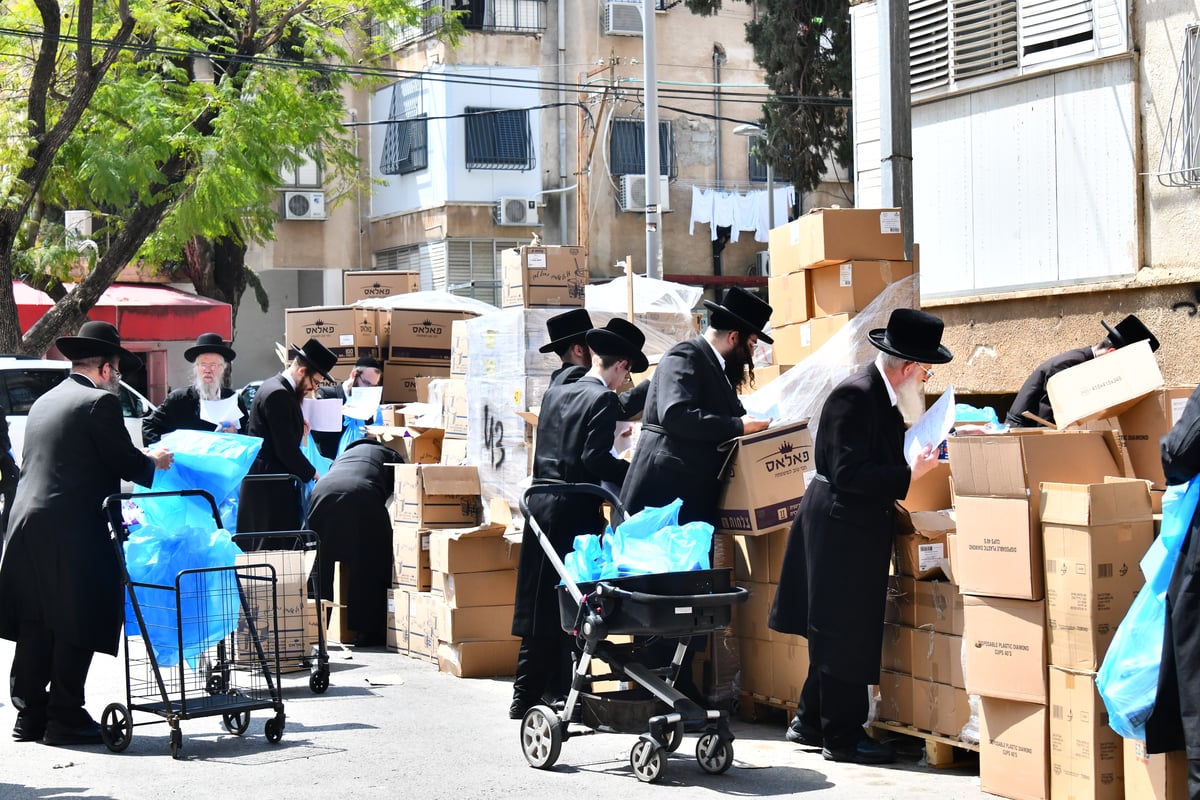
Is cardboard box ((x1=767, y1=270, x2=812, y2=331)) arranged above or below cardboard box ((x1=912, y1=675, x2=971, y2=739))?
above

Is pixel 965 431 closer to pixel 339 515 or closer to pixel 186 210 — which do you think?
pixel 339 515

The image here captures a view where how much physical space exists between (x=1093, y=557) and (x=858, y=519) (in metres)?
1.24

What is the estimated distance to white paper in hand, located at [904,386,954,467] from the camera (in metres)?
6.31

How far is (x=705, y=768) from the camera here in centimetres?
630

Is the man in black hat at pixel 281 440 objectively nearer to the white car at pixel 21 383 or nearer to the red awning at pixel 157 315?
the white car at pixel 21 383

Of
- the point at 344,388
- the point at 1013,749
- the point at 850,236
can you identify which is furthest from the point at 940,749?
the point at 344,388

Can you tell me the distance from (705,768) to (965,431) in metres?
1.86

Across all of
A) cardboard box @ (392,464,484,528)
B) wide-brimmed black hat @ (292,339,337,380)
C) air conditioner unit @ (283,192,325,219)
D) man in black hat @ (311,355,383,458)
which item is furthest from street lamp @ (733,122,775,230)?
cardboard box @ (392,464,484,528)

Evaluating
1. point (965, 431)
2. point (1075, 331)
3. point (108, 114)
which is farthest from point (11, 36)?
point (965, 431)

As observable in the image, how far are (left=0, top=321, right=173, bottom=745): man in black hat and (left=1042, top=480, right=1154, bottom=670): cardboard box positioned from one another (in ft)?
14.1

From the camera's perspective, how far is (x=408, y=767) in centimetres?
663

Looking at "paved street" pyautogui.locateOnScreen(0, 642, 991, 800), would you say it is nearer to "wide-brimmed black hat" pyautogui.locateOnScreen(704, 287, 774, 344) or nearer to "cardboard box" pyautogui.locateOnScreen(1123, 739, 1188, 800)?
"cardboard box" pyautogui.locateOnScreen(1123, 739, 1188, 800)

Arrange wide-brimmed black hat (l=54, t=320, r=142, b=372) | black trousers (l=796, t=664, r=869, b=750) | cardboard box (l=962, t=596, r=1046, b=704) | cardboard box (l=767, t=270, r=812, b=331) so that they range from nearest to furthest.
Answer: cardboard box (l=962, t=596, r=1046, b=704)
black trousers (l=796, t=664, r=869, b=750)
wide-brimmed black hat (l=54, t=320, r=142, b=372)
cardboard box (l=767, t=270, r=812, b=331)

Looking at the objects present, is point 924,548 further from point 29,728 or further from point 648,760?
point 29,728
